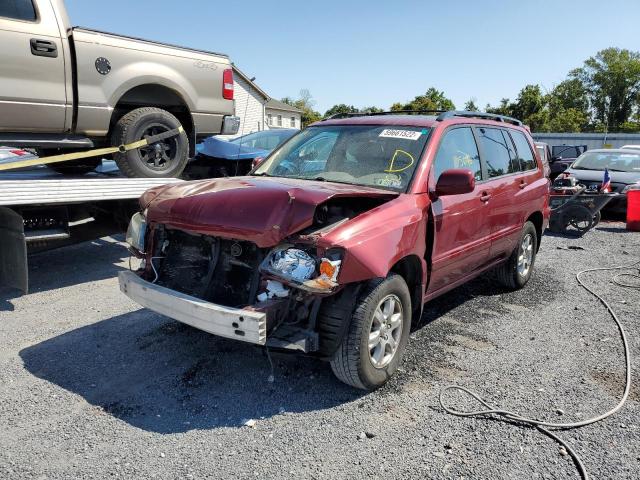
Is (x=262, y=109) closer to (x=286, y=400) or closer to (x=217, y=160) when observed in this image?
(x=217, y=160)

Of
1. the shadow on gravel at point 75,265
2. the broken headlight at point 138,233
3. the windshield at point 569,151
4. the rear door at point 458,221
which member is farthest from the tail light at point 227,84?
the windshield at point 569,151

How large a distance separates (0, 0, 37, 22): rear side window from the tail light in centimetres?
225

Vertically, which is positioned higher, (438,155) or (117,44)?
(117,44)

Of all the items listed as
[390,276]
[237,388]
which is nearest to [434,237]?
[390,276]

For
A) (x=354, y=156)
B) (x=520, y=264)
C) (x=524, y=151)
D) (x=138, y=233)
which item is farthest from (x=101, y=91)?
(x=520, y=264)

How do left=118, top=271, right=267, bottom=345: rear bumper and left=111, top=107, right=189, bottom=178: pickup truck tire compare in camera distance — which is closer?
left=118, top=271, right=267, bottom=345: rear bumper

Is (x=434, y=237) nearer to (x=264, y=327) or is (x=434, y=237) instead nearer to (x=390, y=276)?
(x=390, y=276)

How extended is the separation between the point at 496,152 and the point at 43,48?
15.1 ft

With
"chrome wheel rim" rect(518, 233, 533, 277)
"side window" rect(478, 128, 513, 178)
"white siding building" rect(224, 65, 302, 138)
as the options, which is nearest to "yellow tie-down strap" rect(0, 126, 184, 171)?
"side window" rect(478, 128, 513, 178)

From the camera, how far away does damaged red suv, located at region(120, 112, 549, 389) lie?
10.2 ft

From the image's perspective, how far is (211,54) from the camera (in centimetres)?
657

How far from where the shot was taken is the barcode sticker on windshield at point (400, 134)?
423cm

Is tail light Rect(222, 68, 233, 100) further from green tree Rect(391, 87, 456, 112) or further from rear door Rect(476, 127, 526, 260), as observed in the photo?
green tree Rect(391, 87, 456, 112)

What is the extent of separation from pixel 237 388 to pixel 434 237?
5.96 ft
